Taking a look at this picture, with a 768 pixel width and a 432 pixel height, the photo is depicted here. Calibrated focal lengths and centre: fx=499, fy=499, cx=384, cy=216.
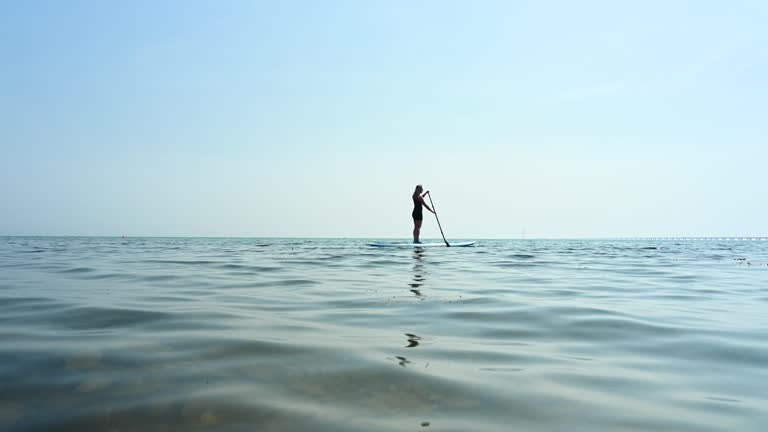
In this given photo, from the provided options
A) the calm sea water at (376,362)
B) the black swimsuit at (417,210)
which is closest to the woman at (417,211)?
the black swimsuit at (417,210)

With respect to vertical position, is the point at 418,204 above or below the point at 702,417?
above

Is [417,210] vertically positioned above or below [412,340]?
above

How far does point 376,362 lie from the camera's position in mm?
2904

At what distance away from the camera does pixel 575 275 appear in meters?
9.35

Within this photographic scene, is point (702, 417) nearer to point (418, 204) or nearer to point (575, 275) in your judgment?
point (575, 275)

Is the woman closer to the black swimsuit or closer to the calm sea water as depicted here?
the black swimsuit

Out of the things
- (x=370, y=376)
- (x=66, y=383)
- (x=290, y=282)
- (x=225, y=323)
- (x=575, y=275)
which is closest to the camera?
(x=66, y=383)

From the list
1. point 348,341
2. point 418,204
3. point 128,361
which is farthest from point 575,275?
point 418,204

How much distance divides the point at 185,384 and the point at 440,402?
1221 millimetres

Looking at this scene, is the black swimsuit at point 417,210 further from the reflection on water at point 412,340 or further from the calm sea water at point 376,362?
the reflection on water at point 412,340

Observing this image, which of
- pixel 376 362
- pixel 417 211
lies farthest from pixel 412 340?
pixel 417 211

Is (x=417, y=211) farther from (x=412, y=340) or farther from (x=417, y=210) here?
(x=412, y=340)

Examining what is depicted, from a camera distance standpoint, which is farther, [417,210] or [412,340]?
[417,210]

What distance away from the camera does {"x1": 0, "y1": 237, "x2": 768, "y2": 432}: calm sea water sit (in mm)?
2068
